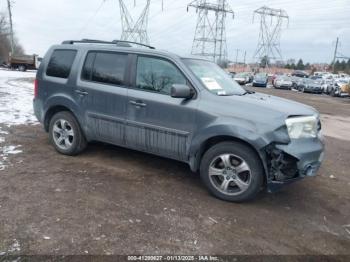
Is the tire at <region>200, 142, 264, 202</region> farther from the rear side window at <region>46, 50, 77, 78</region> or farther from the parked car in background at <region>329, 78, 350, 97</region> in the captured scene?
the parked car in background at <region>329, 78, 350, 97</region>

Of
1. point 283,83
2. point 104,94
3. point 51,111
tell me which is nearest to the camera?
point 104,94

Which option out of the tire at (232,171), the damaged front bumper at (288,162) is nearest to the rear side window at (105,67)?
the tire at (232,171)

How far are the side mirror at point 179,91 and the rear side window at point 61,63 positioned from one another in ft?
7.27

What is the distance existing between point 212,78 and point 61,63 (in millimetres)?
2640

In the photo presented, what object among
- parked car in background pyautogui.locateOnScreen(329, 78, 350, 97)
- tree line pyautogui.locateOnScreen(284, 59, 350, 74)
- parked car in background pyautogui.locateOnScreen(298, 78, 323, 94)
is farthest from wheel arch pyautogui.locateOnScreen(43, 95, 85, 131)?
tree line pyautogui.locateOnScreen(284, 59, 350, 74)

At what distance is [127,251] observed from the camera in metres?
3.28

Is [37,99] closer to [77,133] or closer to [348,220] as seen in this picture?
[77,133]

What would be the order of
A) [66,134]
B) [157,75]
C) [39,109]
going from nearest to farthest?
[157,75]
[66,134]
[39,109]

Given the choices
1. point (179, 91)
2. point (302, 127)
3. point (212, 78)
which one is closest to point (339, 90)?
point (212, 78)

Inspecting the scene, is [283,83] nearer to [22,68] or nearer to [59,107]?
[22,68]

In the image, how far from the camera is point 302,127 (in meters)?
4.42

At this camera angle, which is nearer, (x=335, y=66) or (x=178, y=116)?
(x=178, y=116)

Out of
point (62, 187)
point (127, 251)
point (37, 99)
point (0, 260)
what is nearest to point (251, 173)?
point (127, 251)

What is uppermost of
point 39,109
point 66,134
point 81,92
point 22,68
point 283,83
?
point 81,92
